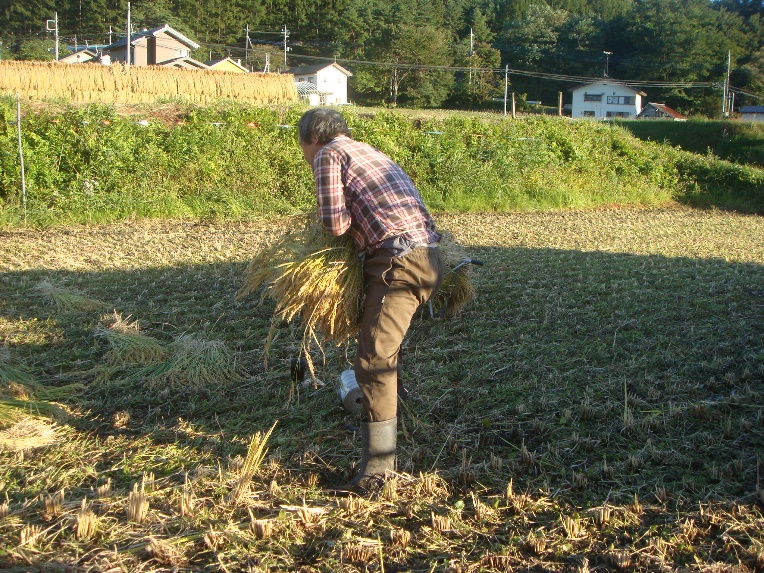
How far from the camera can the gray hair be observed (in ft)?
11.2

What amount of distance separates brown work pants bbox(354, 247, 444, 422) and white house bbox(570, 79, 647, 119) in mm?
63939

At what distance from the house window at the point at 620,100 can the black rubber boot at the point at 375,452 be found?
218 feet

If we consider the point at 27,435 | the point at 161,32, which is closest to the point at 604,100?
the point at 161,32

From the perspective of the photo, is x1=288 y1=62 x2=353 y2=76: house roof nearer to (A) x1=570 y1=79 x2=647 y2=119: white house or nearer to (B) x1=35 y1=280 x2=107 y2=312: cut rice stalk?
(A) x1=570 y1=79 x2=647 y2=119: white house

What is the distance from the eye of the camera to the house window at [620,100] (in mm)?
63281

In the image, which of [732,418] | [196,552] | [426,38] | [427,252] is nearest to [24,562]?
[196,552]

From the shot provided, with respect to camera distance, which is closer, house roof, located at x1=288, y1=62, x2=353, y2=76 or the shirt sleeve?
the shirt sleeve

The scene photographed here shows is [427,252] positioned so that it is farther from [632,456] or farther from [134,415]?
[134,415]

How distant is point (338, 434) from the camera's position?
3.97 meters

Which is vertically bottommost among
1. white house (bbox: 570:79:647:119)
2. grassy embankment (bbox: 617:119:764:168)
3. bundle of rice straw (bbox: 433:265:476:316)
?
bundle of rice straw (bbox: 433:265:476:316)

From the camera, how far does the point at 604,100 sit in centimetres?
6353

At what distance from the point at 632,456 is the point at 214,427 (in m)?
2.35

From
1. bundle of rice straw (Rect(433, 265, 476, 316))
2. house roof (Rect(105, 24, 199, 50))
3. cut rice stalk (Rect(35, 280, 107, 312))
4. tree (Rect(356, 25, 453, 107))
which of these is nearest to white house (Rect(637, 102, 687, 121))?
tree (Rect(356, 25, 453, 107))

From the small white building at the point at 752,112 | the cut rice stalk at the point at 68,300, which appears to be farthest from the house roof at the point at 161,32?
the cut rice stalk at the point at 68,300
